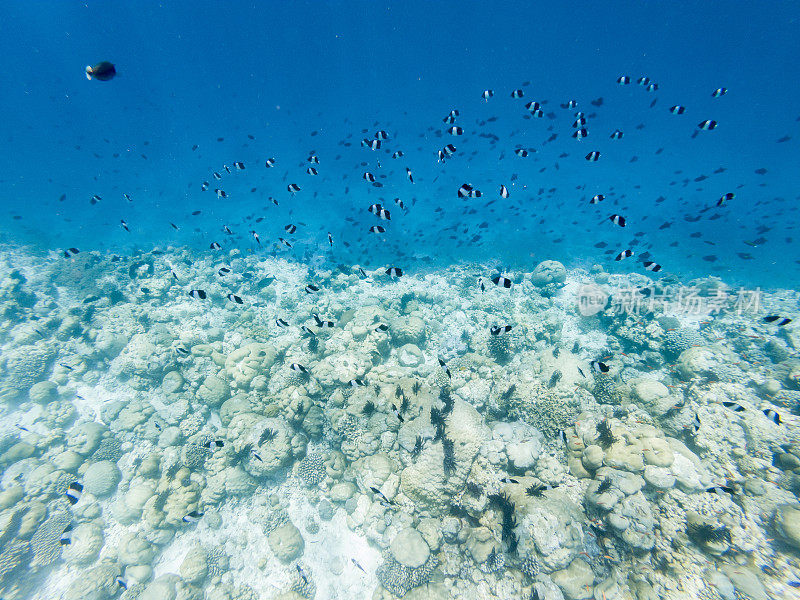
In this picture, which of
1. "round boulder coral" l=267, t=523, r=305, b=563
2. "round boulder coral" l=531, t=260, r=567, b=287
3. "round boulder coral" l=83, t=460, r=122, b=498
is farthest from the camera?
"round boulder coral" l=531, t=260, r=567, b=287

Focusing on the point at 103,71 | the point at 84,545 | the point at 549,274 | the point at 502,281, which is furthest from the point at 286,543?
the point at 549,274

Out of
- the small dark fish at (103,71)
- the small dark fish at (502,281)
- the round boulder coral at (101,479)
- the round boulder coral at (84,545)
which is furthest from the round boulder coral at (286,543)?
the small dark fish at (103,71)

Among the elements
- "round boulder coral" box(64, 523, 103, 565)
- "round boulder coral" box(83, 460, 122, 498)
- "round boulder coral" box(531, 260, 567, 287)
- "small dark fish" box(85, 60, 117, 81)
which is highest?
"round boulder coral" box(531, 260, 567, 287)

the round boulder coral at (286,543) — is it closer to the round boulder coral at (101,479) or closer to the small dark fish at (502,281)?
the round boulder coral at (101,479)

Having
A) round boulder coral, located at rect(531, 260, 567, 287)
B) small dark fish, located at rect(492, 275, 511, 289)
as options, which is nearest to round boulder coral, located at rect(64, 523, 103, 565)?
small dark fish, located at rect(492, 275, 511, 289)

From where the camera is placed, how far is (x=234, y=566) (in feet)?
24.1

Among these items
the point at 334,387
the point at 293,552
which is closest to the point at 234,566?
the point at 293,552

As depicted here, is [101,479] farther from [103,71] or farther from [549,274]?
[549,274]

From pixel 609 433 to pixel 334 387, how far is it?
22.6 ft

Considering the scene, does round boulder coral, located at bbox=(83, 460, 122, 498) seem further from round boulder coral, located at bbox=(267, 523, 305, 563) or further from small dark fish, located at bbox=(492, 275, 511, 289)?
→ small dark fish, located at bbox=(492, 275, 511, 289)

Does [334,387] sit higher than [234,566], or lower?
higher

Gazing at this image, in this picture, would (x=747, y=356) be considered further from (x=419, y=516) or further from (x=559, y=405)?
(x=419, y=516)

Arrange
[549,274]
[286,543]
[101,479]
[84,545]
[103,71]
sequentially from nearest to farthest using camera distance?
[103,71], [286,543], [84,545], [101,479], [549,274]

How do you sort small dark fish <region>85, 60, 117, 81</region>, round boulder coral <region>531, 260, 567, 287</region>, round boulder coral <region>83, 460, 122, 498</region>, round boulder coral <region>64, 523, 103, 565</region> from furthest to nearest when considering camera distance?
round boulder coral <region>531, 260, 567, 287</region> < round boulder coral <region>83, 460, 122, 498</region> < round boulder coral <region>64, 523, 103, 565</region> < small dark fish <region>85, 60, 117, 81</region>
